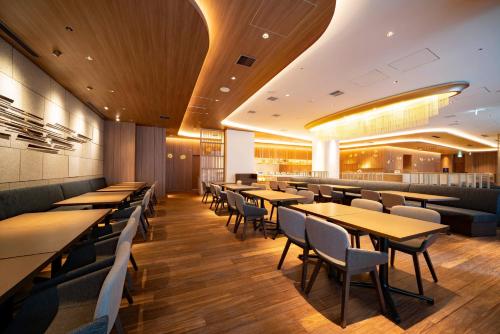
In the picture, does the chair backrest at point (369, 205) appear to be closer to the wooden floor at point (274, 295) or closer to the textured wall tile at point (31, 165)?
the wooden floor at point (274, 295)

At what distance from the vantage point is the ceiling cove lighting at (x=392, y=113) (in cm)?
539

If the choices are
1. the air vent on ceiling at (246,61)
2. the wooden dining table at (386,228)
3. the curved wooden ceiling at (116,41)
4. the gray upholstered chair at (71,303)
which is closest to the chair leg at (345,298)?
the wooden dining table at (386,228)

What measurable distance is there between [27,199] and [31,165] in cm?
77

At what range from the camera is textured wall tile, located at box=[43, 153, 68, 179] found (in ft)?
13.4

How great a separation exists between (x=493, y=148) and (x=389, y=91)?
634 inches

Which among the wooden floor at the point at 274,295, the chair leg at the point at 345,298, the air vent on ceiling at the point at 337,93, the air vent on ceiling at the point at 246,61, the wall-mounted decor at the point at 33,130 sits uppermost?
the air vent on ceiling at the point at 337,93

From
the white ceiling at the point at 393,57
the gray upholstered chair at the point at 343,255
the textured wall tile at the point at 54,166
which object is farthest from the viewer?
the textured wall tile at the point at 54,166

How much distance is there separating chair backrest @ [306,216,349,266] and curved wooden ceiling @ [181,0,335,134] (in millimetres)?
2650

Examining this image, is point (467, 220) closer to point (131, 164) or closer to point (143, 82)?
point (143, 82)

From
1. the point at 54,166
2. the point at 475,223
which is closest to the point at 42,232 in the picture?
the point at 54,166

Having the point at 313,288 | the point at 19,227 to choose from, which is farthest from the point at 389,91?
the point at 19,227

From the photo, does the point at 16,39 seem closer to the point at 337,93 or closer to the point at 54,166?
the point at 54,166

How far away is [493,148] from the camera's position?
14453 mm

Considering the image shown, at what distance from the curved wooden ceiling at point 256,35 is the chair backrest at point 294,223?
257 centimetres
